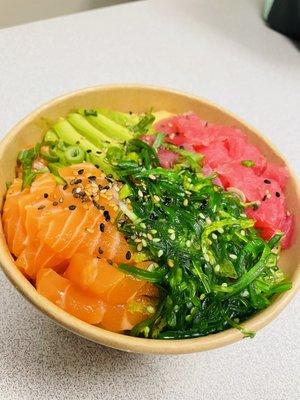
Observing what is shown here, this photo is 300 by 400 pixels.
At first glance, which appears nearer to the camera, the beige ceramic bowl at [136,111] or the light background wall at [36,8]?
the beige ceramic bowl at [136,111]

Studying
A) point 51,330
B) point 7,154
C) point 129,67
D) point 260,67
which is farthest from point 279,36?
→ point 51,330

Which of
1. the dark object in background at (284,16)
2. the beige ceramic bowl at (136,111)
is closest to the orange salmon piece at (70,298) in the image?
the beige ceramic bowl at (136,111)

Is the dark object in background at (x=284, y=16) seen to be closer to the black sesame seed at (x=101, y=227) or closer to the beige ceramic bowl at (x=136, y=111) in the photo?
the beige ceramic bowl at (x=136, y=111)

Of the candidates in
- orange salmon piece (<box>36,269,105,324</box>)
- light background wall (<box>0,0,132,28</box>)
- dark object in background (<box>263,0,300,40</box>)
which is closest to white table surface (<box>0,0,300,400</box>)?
dark object in background (<box>263,0,300,40</box>)

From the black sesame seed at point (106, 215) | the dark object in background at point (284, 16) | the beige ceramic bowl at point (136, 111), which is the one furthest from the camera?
the dark object in background at point (284, 16)

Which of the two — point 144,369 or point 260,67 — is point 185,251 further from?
point 260,67

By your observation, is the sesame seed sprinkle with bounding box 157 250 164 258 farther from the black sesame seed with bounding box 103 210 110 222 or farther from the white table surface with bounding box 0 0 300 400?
the white table surface with bounding box 0 0 300 400
